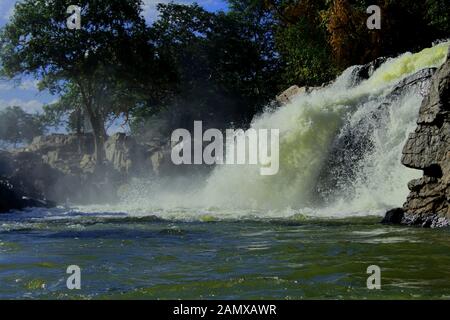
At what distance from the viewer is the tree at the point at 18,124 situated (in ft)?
239

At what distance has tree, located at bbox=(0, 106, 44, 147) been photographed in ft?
239

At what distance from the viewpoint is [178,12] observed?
43219mm

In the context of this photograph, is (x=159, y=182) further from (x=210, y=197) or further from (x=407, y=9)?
(x=407, y=9)

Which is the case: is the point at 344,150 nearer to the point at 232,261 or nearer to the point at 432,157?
the point at 432,157

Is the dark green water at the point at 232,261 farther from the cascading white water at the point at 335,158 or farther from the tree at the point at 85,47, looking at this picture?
the tree at the point at 85,47

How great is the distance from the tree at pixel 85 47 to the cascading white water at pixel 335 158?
12.1 m

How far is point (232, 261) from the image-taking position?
864 centimetres

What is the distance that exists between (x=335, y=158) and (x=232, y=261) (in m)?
11.9

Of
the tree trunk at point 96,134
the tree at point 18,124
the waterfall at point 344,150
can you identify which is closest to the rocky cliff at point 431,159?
the waterfall at point 344,150

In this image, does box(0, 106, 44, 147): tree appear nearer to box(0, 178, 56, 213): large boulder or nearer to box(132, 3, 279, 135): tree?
box(132, 3, 279, 135): tree

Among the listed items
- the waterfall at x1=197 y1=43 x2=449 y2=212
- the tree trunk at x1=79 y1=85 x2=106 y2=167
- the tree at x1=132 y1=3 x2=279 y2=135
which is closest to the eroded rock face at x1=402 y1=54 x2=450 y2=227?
the waterfall at x1=197 y1=43 x2=449 y2=212

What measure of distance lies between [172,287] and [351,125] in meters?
14.0

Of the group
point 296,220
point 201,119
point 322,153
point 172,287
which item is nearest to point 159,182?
point 201,119

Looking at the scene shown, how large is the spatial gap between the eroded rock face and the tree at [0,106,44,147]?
63586 mm
